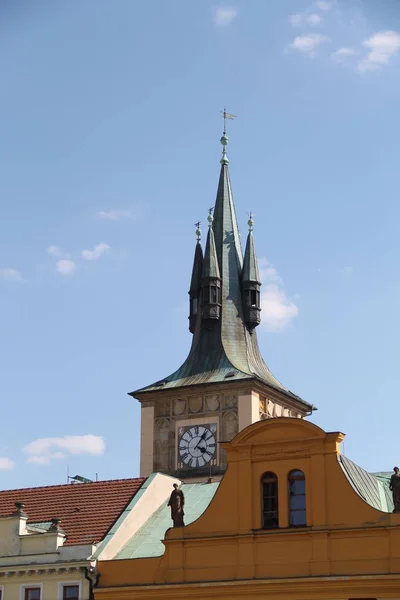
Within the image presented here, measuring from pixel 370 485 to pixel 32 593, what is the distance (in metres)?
12.9

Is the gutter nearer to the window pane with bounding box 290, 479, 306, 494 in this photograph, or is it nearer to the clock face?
the window pane with bounding box 290, 479, 306, 494

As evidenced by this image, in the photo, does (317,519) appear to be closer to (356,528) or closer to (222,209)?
(356,528)

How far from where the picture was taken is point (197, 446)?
7481cm

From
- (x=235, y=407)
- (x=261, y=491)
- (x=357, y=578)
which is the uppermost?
(x=235, y=407)

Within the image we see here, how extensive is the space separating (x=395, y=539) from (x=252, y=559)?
4888mm

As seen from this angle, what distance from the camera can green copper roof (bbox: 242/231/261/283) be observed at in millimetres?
84875

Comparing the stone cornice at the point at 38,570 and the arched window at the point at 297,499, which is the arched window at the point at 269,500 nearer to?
the arched window at the point at 297,499

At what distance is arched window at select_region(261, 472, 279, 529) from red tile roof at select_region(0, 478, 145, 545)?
6.70 m

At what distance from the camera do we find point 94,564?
45.8 m

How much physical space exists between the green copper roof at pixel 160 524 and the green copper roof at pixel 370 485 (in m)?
5.68

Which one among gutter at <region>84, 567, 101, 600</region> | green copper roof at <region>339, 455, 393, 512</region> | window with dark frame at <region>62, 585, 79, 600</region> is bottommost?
window with dark frame at <region>62, 585, 79, 600</region>

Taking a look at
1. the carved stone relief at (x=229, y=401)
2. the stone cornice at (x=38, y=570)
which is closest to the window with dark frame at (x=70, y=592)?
the stone cornice at (x=38, y=570)

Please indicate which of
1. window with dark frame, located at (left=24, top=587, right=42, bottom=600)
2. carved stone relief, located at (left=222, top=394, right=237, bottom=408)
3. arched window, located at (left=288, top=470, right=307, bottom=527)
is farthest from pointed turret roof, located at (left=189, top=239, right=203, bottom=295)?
arched window, located at (left=288, top=470, right=307, bottom=527)

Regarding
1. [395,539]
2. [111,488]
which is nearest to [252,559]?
[395,539]
